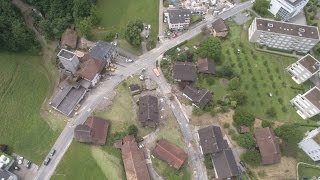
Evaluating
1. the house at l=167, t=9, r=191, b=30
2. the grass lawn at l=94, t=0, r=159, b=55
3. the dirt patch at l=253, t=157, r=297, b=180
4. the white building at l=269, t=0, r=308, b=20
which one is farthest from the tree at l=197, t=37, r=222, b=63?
the dirt patch at l=253, t=157, r=297, b=180

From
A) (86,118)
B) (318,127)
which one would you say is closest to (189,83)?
(86,118)

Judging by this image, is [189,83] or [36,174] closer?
[36,174]

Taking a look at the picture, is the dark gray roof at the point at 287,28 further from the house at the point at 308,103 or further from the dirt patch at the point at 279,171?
the dirt patch at the point at 279,171

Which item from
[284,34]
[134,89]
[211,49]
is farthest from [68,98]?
[284,34]

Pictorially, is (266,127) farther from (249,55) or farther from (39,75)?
(39,75)

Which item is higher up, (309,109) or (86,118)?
(86,118)

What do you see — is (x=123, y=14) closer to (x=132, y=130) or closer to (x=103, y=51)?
(x=103, y=51)
